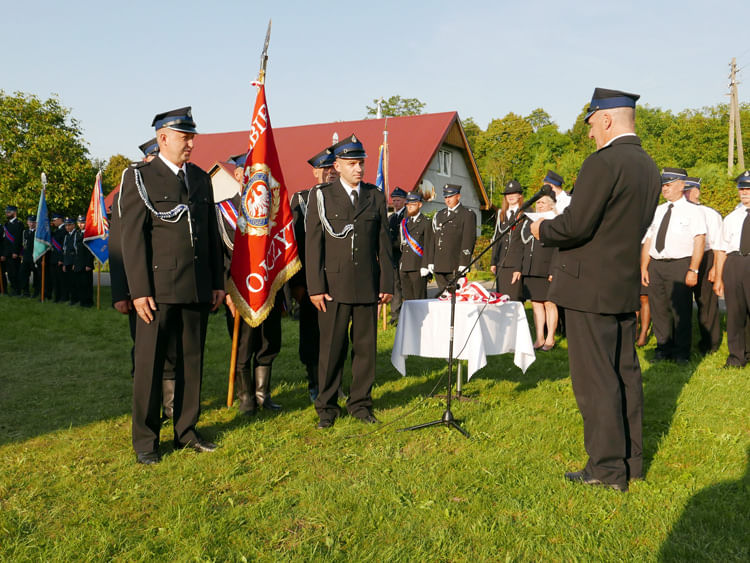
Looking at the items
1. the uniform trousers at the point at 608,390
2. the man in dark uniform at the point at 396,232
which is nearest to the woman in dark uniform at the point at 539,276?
the man in dark uniform at the point at 396,232

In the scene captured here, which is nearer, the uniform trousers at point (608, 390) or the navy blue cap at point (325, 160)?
the uniform trousers at point (608, 390)

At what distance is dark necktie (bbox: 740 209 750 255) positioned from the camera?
6.96 meters

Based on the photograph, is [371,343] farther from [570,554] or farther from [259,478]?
[570,554]

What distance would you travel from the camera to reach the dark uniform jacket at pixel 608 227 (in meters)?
3.51

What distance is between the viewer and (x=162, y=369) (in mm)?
4316

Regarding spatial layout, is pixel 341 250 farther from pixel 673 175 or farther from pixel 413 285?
pixel 413 285

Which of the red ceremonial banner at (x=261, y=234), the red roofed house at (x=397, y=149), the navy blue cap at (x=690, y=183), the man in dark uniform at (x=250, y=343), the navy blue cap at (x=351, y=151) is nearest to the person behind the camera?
the navy blue cap at (x=351, y=151)

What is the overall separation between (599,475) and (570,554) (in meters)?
0.91

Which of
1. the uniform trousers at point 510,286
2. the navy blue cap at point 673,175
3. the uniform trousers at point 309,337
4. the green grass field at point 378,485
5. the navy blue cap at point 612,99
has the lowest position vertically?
the green grass field at point 378,485

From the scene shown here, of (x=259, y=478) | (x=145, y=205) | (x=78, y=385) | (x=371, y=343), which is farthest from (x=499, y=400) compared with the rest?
(x=78, y=385)

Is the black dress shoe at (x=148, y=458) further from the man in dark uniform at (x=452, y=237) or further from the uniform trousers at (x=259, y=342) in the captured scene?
the man in dark uniform at (x=452, y=237)

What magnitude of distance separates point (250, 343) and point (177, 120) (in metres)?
2.28

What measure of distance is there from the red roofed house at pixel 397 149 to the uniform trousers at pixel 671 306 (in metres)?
19.4

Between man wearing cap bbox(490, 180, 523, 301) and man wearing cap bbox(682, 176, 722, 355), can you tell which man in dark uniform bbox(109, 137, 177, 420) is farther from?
man wearing cap bbox(682, 176, 722, 355)
